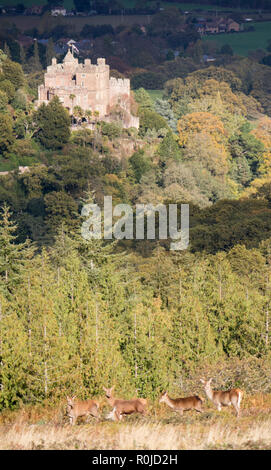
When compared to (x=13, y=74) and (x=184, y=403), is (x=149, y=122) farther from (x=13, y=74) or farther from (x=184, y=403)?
(x=184, y=403)

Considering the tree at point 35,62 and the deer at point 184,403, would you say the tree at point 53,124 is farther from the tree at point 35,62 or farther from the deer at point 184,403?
the deer at point 184,403

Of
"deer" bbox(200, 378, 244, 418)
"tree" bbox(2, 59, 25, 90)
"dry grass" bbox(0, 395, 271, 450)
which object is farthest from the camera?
"tree" bbox(2, 59, 25, 90)

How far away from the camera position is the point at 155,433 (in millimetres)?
20688

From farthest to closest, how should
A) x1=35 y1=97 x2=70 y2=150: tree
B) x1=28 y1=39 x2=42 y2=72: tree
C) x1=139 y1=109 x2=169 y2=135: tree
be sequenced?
1. x1=28 y1=39 x2=42 y2=72: tree
2. x1=139 y1=109 x2=169 y2=135: tree
3. x1=35 y1=97 x2=70 y2=150: tree

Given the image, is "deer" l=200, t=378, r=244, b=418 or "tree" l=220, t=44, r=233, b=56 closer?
"deer" l=200, t=378, r=244, b=418

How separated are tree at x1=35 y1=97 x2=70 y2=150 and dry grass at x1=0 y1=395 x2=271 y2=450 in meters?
82.0

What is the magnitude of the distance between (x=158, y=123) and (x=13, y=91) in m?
15.1

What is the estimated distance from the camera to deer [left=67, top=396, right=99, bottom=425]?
22641 mm

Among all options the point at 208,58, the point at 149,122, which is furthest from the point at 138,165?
the point at 208,58

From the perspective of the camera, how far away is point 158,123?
116m

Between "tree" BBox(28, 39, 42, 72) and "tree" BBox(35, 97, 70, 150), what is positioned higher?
"tree" BBox(28, 39, 42, 72)

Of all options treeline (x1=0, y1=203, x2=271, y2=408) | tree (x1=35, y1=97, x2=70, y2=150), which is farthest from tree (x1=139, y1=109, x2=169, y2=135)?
treeline (x1=0, y1=203, x2=271, y2=408)

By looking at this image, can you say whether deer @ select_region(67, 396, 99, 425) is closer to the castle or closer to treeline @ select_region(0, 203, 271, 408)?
treeline @ select_region(0, 203, 271, 408)
